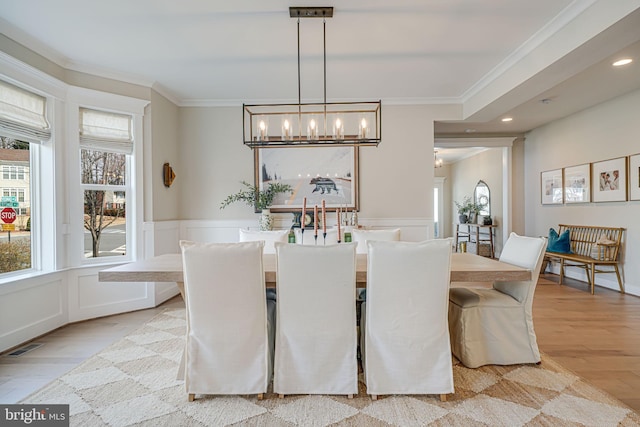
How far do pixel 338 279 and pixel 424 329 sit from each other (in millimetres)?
582

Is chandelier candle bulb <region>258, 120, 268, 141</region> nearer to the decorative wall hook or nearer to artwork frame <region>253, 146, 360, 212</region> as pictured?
artwork frame <region>253, 146, 360, 212</region>

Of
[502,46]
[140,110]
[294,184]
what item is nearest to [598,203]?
[502,46]

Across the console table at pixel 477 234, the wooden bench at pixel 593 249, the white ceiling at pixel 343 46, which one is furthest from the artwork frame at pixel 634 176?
the console table at pixel 477 234

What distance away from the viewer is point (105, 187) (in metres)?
3.60

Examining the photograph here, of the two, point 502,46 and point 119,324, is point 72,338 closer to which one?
point 119,324

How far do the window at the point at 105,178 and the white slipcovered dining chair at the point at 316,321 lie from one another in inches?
107

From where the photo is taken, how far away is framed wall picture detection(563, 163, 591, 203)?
4840 millimetres

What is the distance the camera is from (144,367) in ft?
7.84

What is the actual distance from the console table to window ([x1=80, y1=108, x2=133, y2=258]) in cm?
678

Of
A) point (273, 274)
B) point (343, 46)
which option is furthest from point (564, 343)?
point (343, 46)

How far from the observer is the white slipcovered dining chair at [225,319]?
73.9 inches

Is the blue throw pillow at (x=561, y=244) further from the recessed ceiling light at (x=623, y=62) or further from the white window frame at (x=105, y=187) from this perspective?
the white window frame at (x=105, y=187)

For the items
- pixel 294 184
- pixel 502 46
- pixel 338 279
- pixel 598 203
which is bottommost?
pixel 338 279

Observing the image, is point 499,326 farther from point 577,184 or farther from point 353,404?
point 577,184
